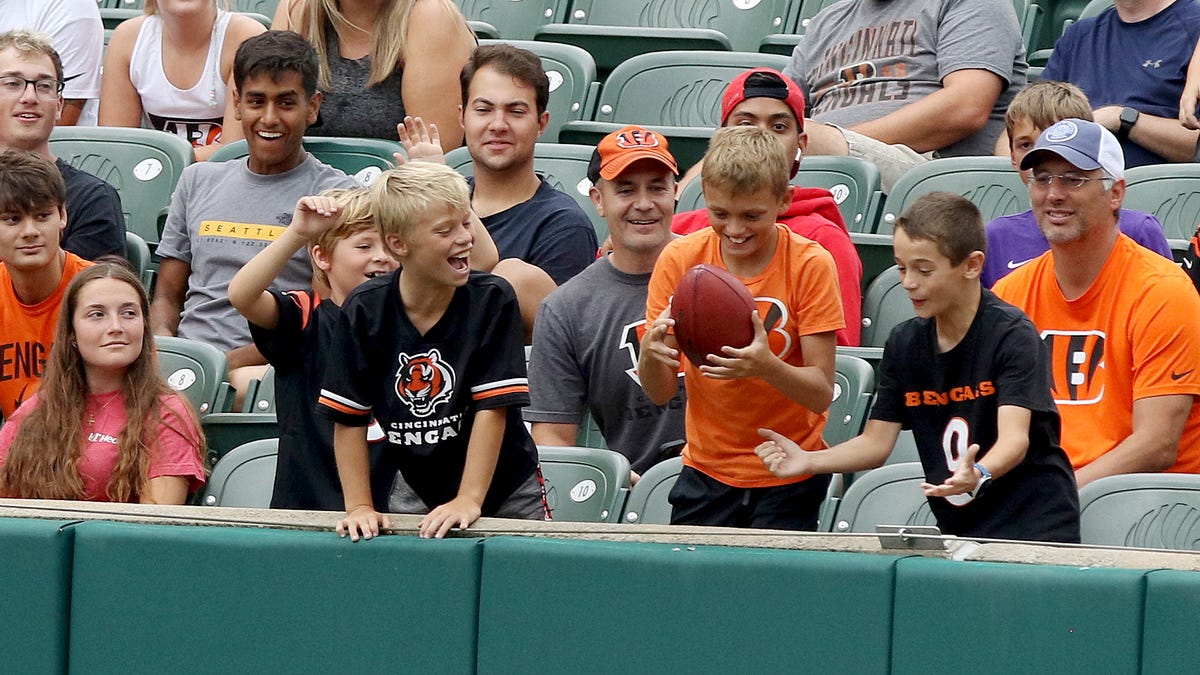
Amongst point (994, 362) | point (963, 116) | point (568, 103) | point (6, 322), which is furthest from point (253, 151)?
point (994, 362)

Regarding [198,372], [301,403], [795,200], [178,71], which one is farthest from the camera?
[178,71]

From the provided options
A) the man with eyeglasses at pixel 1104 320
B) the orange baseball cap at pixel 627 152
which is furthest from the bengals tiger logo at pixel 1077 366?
the orange baseball cap at pixel 627 152

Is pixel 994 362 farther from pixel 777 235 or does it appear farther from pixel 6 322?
pixel 6 322

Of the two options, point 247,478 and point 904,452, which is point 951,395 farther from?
point 247,478

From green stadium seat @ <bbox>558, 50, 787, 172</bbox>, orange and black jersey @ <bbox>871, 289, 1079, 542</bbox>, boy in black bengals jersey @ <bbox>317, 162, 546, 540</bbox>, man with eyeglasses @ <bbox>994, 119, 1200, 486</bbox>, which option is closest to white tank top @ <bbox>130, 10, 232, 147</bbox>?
green stadium seat @ <bbox>558, 50, 787, 172</bbox>

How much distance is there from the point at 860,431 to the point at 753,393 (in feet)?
1.62

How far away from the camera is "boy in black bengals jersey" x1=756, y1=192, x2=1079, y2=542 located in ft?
11.7

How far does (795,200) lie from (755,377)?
1209 millimetres

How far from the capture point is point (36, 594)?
11.7 ft

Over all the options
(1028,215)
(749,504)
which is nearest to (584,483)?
(749,504)

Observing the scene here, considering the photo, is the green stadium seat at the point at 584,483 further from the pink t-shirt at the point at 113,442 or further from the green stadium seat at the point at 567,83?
the green stadium seat at the point at 567,83

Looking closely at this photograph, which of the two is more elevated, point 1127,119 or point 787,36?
point 787,36

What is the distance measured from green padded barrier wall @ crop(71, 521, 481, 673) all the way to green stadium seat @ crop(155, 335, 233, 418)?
1212 millimetres

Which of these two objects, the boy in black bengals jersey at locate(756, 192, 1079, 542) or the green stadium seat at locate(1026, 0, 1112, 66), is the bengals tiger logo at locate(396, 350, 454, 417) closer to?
the boy in black bengals jersey at locate(756, 192, 1079, 542)
